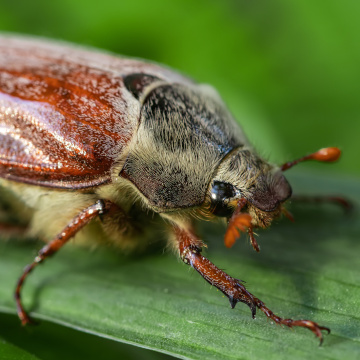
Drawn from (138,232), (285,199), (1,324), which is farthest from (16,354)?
(285,199)

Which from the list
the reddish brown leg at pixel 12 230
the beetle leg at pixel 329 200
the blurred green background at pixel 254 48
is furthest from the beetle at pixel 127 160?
the blurred green background at pixel 254 48

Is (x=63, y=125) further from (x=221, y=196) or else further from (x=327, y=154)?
(x=327, y=154)

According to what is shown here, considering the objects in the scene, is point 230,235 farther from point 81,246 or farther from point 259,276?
point 81,246

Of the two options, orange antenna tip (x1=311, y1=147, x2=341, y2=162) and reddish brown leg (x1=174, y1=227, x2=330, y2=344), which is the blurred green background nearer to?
orange antenna tip (x1=311, y1=147, x2=341, y2=162)

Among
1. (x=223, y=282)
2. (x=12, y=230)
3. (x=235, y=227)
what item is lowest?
A: (x=12, y=230)

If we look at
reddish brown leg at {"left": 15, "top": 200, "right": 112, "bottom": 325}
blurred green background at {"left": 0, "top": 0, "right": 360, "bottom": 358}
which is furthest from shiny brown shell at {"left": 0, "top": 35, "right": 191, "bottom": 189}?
blurred green background at {"left": 0, "top": 0, "right": 360, "bottom": 358}

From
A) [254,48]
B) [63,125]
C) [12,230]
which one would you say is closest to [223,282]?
[63,125]
